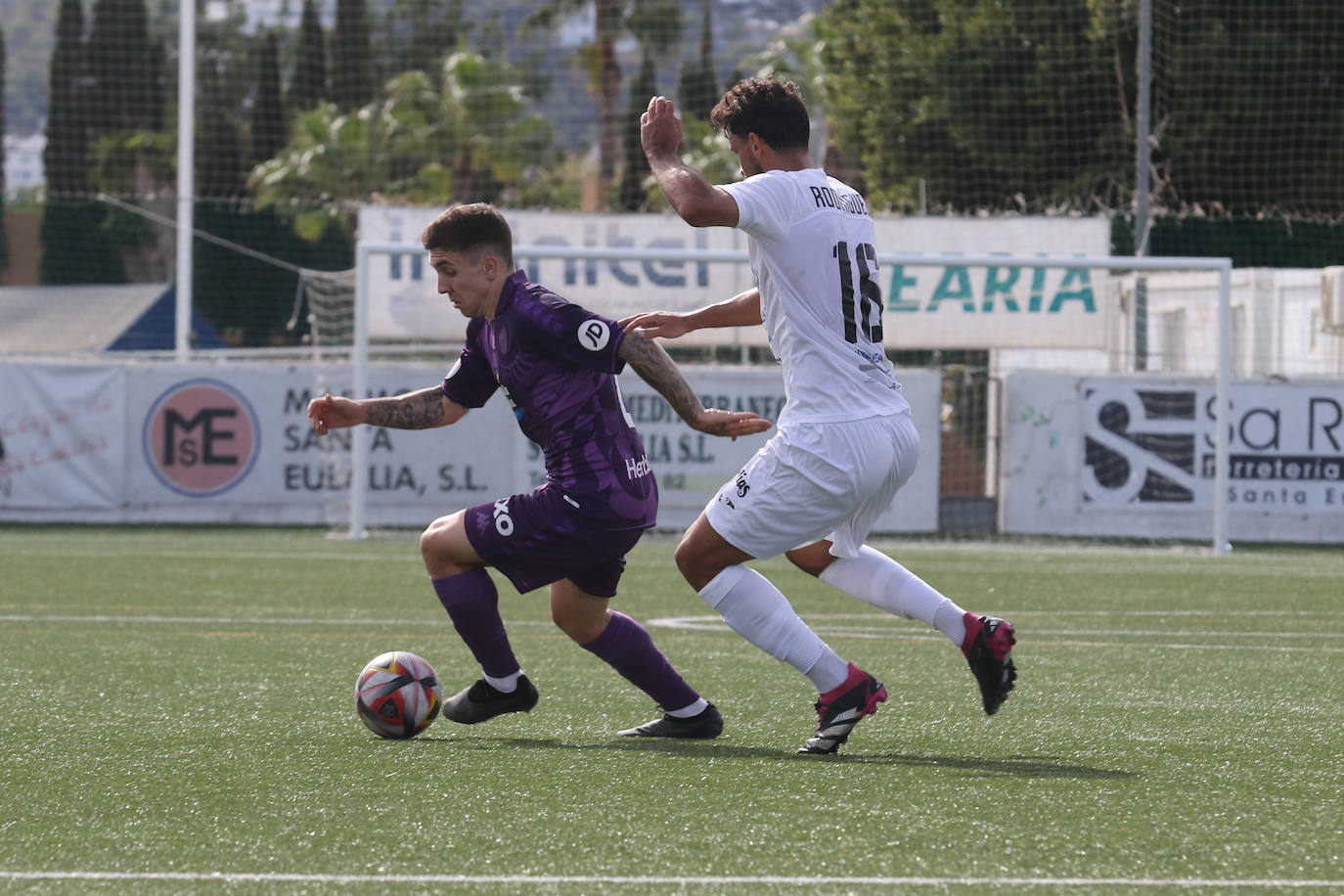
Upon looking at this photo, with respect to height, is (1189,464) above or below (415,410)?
below

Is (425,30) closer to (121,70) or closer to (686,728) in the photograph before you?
(121,70)

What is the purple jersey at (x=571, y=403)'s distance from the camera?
15.3 feet

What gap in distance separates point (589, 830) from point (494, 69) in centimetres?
4583

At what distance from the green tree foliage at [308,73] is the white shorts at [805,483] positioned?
5110 centimetres

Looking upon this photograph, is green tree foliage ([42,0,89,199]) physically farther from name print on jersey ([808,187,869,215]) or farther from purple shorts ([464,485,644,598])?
name print on jersey ([808,187,869,215])

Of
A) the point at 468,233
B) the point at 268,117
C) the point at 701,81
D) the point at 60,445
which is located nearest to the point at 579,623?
the point at 468,233

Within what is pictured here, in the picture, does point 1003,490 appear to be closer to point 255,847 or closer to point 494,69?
point 255,847

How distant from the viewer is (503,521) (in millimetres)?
4719

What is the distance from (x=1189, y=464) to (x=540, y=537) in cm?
1182

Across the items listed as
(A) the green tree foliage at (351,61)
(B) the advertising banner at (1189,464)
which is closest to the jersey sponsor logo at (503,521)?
(B) the advertising banner at (1189,464)

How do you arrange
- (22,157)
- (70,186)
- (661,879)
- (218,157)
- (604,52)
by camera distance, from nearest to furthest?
(661,879)
(604,52)
(70,186)
(218,157)
(22,157)

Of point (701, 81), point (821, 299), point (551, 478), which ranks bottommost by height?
point (551, 478)

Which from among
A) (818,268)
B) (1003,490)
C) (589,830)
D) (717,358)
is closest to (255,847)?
(589,830)

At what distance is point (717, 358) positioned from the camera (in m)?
21.0
